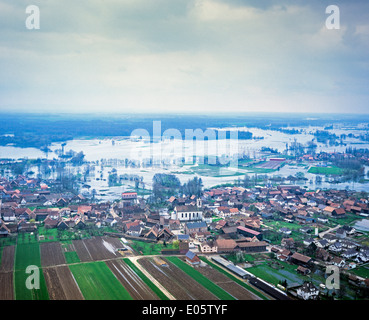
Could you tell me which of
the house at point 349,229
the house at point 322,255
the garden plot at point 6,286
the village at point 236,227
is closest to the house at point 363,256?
the village at point 236,227

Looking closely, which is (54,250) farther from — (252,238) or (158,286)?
(252,238)

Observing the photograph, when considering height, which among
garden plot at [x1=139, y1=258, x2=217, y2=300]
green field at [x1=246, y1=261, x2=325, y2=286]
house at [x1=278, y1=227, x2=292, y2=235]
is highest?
house at [x1=278, y1=227, x2=292, y2=235]

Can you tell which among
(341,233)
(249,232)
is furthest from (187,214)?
(341,233)

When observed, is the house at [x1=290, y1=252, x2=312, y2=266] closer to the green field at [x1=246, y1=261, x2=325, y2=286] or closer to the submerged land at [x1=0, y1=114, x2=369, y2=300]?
the submerged land at [x1=0, y1=114, x2=369, y2=300]

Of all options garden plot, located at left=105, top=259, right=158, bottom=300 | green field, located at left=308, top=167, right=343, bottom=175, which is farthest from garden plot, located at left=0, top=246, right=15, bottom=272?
green field, located at left=308, top=167, right=343, bottom=175

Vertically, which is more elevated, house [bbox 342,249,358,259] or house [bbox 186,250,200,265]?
house [bbox 186,250,200,265]

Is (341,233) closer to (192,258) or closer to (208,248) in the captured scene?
(208,248)

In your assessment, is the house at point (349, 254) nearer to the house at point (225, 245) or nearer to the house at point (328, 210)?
the house at point (225, 245)

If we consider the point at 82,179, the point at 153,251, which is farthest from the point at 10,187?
the point at 153,251
